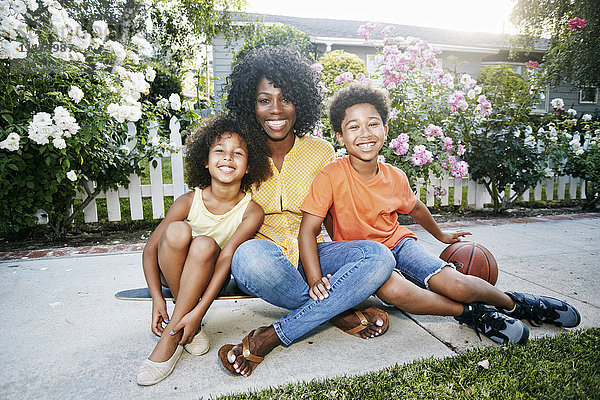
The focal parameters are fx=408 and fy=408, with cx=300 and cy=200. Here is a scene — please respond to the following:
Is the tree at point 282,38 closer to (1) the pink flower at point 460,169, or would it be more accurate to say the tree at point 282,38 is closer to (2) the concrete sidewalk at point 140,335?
(1) the pink flower at point 460,169

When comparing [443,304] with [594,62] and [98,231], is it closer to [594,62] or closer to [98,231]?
[98,231]

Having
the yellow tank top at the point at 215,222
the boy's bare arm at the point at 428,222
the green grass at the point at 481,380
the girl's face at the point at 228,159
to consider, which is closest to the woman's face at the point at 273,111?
the girl's face at the point at 228,159

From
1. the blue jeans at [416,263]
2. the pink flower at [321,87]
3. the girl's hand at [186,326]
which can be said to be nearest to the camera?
the girl's hand at [186,326]

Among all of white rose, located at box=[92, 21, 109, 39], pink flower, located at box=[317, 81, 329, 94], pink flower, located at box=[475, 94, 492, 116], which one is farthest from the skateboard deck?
pink flower, located at box=[475, 94, 492, 116]

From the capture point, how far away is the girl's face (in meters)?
2.05

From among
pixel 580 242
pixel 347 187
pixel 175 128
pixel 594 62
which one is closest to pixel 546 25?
pixel 594 62

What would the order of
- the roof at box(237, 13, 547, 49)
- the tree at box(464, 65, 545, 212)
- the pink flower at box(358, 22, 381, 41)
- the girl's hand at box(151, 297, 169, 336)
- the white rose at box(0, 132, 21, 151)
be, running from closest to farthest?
the girl's hand at box(151, 297, 169, 336) < the white rose at box(0, 132, 21, 151) < the pink flower at box(358, 22, 381, 41) < the tree at box(464, 65, 545, 212) < the roof at box(237, 13, 547, 49)

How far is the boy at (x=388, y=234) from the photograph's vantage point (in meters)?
1.89

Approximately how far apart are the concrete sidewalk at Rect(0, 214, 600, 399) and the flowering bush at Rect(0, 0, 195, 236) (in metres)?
0.70

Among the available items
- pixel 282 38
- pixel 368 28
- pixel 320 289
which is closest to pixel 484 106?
pixel 368 28

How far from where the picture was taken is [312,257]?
1.95 meters

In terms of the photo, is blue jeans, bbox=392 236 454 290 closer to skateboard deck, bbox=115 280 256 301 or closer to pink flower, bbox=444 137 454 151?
skateboard deck, bbox=115 280 256 301

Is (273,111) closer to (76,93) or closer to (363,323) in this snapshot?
(363,323)

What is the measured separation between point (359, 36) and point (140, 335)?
12143 millimetres
